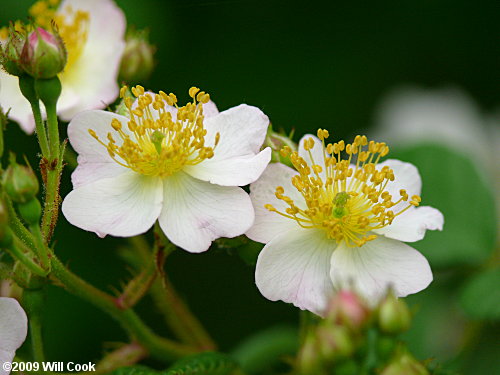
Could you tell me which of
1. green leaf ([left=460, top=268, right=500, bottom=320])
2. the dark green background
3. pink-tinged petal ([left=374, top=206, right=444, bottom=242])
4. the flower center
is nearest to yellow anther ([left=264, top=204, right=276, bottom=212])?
pink-tinged petal ([left=374, top=206, right=444, bottom=242])

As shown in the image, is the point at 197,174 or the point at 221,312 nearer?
the point at 197,174

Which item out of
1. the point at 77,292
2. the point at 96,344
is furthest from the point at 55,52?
the point at 96,344

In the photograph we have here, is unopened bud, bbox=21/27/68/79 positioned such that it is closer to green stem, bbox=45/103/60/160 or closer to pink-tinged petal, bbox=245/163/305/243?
green stem, bbox=45/103/60/160

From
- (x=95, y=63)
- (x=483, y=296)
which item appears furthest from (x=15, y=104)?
(x=483, y=296)

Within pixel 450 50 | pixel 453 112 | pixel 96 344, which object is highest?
pixel 450 50

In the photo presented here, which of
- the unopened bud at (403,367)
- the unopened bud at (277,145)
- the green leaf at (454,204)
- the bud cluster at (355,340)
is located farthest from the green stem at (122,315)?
the green leaf at (454,204)

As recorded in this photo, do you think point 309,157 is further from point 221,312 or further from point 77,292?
point 221,312

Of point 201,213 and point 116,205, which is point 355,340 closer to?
point 201,213

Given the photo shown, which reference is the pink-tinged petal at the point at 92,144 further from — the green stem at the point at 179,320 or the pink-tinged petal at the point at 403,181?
the pink-tinged petal at the point at 403,181

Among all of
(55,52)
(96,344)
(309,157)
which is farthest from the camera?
(96,344)
